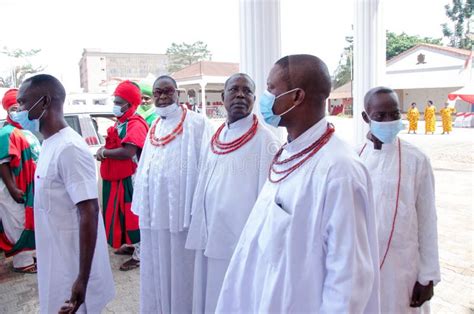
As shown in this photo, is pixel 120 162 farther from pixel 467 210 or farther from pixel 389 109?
pixel 467 210

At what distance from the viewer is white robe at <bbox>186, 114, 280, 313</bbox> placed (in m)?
2.36

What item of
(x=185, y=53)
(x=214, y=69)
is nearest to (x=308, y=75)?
(x=214, y=69)

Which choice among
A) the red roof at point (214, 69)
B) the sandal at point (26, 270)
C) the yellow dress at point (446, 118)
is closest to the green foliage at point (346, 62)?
the sandal at point (26, 270)

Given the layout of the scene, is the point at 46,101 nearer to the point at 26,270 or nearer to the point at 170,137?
the point at 170,137

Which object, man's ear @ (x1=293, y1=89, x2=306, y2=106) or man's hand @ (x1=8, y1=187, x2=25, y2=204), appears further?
man's hand @ (x1=8, y1=187, x2=25, y2=204)

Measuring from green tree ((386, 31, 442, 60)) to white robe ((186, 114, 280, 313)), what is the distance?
43363mm

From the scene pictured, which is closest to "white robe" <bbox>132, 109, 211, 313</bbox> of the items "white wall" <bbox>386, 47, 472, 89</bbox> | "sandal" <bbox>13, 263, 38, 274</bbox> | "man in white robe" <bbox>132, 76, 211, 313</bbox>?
"man in white robe" <bbox>132, 76, 211, 313</bbox>

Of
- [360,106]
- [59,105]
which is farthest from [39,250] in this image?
[360,106]

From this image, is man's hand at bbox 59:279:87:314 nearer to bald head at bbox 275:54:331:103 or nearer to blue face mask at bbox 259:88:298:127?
blue face mask at bbox 259:88:298:127

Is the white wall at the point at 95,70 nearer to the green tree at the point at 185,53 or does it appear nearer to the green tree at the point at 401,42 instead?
the green tree at the point at 185,53

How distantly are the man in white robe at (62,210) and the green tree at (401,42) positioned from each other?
145 feet

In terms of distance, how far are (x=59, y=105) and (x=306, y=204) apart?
151 cm

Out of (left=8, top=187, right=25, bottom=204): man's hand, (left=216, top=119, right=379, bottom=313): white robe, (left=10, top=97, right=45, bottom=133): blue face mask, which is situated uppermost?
(left=10, top=97, right=45, bottom=133): blue face mask

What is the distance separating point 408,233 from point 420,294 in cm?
33
